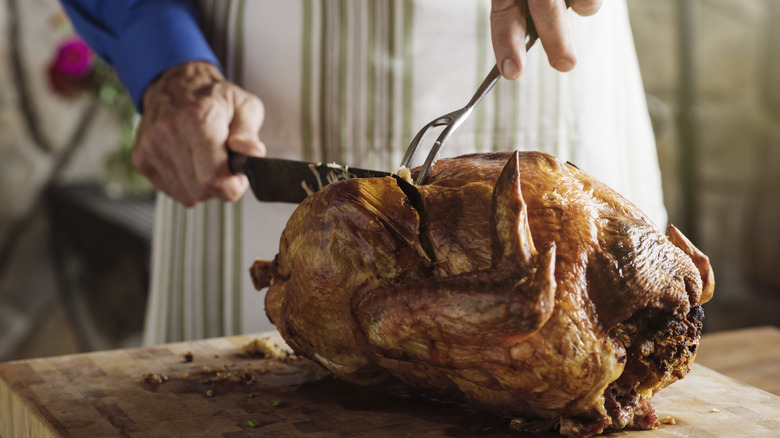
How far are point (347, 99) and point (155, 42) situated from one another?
455 mm

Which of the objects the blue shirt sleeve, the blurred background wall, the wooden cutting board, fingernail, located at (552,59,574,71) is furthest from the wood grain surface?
the blurred background wall

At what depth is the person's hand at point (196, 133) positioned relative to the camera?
163 cm

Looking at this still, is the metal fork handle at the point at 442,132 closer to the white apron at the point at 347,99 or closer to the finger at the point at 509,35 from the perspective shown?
the finger at the point at 509,35

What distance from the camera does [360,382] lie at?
4.01 ft

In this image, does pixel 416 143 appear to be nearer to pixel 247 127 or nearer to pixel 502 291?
pixel 502 291

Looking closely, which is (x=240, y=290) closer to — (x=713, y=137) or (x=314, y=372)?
(x=314, y=372)

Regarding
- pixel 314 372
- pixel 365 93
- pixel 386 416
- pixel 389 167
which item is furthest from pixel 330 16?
pixel 386 416

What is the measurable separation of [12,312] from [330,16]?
2667 millimetres

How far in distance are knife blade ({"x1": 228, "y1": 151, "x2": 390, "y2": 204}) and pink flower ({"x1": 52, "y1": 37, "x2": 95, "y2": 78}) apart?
2.29m

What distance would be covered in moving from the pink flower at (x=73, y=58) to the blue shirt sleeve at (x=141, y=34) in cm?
167

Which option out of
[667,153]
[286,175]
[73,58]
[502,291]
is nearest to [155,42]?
[286,175]

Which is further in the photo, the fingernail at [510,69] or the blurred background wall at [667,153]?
the blurred background wall at [667,153]

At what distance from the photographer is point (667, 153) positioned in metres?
3.64

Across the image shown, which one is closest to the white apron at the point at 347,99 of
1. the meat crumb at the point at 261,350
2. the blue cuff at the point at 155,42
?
the blue cuff at the point at 155,42
